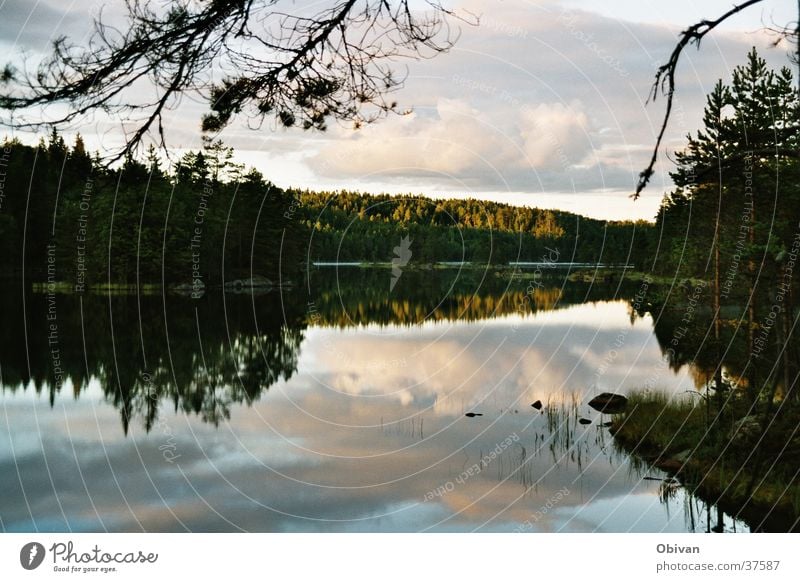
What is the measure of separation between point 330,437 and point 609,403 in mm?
6265

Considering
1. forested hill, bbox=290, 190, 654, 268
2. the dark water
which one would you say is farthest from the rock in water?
forested hill, bbox=290, 190, 654, 268

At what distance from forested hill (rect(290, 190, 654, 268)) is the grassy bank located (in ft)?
108

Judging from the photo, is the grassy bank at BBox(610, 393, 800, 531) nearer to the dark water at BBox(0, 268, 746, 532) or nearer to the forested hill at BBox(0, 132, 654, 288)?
the dark water at BBox(0, 268, 746, 532)

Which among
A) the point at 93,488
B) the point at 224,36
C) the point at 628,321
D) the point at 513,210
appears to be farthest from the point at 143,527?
the point at 513,210

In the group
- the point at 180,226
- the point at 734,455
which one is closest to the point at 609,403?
the point at 734,455

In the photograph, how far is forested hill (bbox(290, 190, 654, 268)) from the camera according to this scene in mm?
54438

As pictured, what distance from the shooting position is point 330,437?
43.0 ft

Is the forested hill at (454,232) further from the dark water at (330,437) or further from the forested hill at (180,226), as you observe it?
the dark water at (330,437)

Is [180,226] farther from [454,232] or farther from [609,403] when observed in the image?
[454,232]

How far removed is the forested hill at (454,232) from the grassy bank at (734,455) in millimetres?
32929

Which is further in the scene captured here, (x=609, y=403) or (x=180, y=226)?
(x=180, y=226)

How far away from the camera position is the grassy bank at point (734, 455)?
31.9 ft

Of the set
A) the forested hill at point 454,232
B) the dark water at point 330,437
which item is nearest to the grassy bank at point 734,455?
the dark water at point 330,437

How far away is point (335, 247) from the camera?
304 ft
